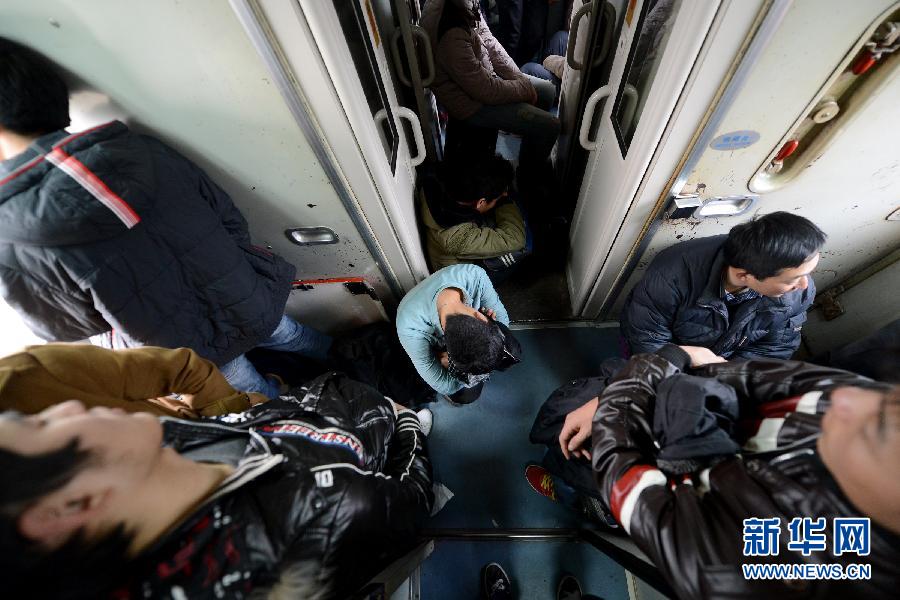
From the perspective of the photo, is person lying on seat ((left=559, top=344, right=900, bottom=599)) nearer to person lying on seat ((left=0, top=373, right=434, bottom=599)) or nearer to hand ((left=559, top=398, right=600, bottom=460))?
hand ((left=559, top=398, right=600, bottom=460))

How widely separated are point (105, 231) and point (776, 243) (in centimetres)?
224

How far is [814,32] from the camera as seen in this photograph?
2.99 ft

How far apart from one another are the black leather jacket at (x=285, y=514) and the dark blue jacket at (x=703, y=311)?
1392 millimetres

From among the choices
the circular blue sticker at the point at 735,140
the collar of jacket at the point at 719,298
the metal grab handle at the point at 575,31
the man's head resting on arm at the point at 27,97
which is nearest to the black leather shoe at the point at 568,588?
the collar of jacket at the point at 719,298

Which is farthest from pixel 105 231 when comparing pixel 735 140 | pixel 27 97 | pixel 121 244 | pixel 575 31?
pixel 575 31

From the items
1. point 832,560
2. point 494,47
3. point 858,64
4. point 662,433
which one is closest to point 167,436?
point 662,433

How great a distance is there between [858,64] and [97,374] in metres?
2.35

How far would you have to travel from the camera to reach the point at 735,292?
5.00 feet

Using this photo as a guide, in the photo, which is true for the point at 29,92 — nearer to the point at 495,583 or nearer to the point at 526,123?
the point at 495,583

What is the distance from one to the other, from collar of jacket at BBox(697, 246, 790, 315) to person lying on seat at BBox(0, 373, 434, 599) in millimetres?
1511

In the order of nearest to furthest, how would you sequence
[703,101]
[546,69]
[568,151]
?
[703,101]
[568,151]
[546,69]

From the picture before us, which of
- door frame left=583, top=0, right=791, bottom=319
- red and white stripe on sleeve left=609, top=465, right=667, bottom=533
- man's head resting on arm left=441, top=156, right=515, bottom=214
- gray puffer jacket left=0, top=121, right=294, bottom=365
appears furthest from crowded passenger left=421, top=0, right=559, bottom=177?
red and white stripe on sleeve left=609, top=465, right=667, bottom=533

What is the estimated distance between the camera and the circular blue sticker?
3.86ft

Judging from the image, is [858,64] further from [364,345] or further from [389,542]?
[364,345]
